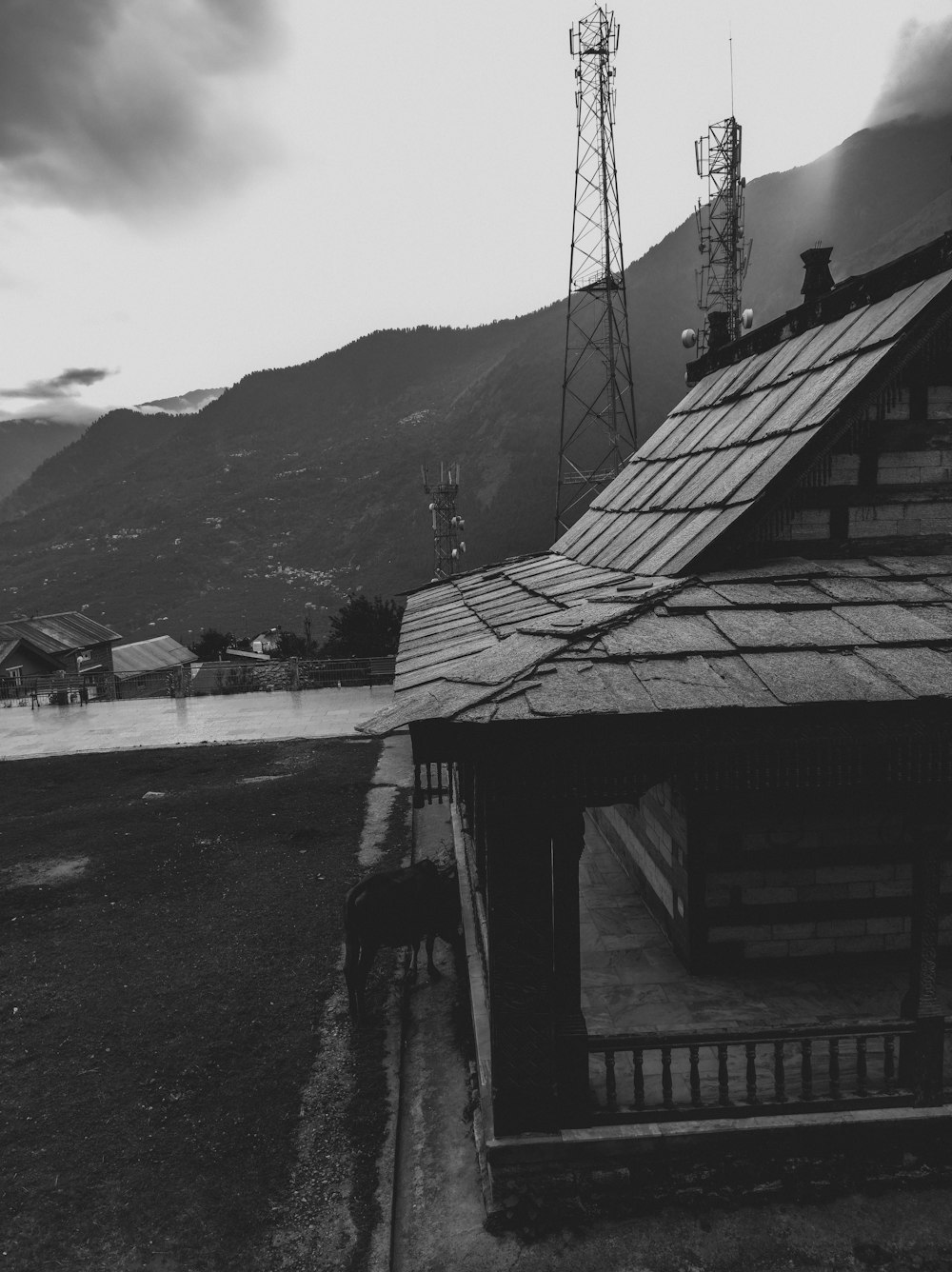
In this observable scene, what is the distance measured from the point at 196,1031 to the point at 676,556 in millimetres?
7146

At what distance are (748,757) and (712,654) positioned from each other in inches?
28.6

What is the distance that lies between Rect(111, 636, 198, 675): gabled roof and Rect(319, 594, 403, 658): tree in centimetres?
1775

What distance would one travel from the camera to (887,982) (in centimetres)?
756

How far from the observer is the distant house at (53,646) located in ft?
154

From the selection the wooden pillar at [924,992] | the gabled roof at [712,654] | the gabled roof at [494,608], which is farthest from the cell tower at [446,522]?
the wooden pillar at [924,992]

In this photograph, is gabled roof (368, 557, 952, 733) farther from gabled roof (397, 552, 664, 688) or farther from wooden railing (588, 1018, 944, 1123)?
wooden railing (588, 1018, 944, 1123)

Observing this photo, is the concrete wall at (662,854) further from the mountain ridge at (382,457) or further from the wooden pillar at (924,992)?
the mountain ridge at (382,457)

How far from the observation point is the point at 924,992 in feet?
18.8

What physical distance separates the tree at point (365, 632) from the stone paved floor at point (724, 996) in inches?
1139

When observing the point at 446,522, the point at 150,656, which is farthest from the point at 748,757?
the point at 150,656

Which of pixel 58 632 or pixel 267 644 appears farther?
pixel 267 644

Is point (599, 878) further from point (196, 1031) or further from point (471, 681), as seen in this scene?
point (471, 681)

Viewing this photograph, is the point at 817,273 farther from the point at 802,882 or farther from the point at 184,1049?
the point at 184,1049

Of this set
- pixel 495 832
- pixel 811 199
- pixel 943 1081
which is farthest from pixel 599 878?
pixel 811 199
